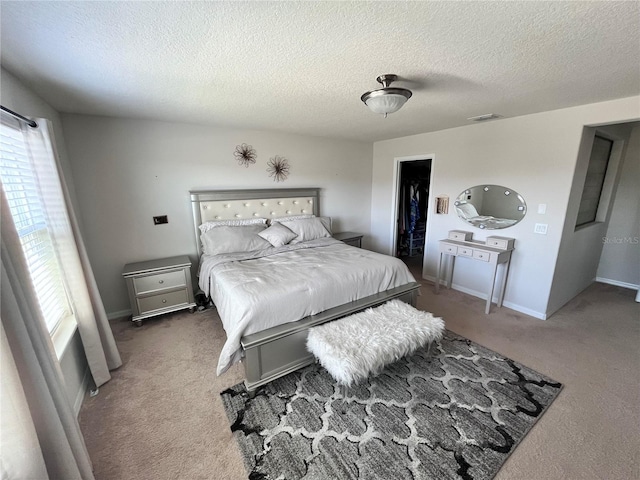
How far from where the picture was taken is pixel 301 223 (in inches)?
146

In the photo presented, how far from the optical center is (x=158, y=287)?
2.91m

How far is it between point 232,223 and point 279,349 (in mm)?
1956

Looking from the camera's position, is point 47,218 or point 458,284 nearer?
point 47,218

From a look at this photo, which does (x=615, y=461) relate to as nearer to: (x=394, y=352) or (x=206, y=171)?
(x=394, y=352)

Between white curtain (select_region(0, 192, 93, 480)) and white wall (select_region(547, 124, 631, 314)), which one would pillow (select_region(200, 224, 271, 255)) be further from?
white wall (select_region(547, 124, 631, 314))

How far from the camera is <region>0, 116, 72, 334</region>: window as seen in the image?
155 cm

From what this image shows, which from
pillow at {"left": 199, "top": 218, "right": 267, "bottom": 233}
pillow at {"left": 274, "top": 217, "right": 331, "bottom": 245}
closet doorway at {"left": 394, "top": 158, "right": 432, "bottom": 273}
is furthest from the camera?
closet doorway at {"left": 394, "top": 158, "right": 432, "bottom": 273}

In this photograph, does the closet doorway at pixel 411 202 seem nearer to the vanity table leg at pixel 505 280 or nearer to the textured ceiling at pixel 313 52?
the vanity table leg at pixel 505 280

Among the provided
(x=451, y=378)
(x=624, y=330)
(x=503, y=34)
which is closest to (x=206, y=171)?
(x=503, y=34)

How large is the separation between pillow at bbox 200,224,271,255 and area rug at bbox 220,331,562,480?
1.55m

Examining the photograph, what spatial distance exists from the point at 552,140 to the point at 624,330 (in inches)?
83.1

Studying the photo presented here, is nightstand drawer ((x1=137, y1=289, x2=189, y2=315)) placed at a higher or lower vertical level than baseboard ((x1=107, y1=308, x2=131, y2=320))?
higher

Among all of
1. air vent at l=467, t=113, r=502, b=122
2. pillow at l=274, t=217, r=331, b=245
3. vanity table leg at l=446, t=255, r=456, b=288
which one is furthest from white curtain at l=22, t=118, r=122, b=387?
vanity table leg at l=446, t=255, r=456, b=288

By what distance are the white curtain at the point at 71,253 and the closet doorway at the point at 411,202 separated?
4133 millimetres
